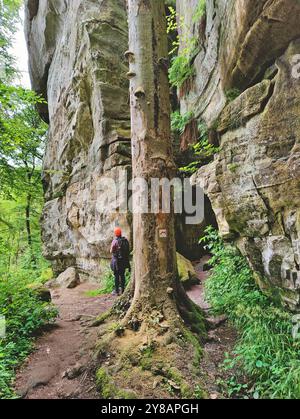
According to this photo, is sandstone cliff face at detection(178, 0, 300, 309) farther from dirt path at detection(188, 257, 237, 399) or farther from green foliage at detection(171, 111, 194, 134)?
green foliage at detection(171, 111, 194, 134)

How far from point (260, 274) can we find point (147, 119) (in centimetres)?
342

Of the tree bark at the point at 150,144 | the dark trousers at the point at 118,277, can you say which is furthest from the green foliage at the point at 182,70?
the dark trousers at the point at 118,277

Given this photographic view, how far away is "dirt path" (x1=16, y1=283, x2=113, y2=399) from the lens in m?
3.31

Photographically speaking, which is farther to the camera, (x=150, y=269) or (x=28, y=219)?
(x=28, y=219)

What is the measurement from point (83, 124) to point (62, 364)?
9.99m

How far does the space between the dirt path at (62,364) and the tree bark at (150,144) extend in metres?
1.13

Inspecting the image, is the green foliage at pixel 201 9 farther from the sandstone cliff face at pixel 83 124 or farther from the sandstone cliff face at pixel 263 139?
the sandstone cliff face at pixel 83 124

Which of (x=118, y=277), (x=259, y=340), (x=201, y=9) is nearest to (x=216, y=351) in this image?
(x=259, y=340)

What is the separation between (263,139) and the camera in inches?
159

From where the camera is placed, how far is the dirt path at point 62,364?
10.9 ft

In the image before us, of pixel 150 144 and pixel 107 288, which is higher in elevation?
pixel 150 144

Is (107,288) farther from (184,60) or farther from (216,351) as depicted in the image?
(184,60)

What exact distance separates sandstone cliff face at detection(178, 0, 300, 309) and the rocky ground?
1305 millimetres

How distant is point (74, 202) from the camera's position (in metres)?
12.5
